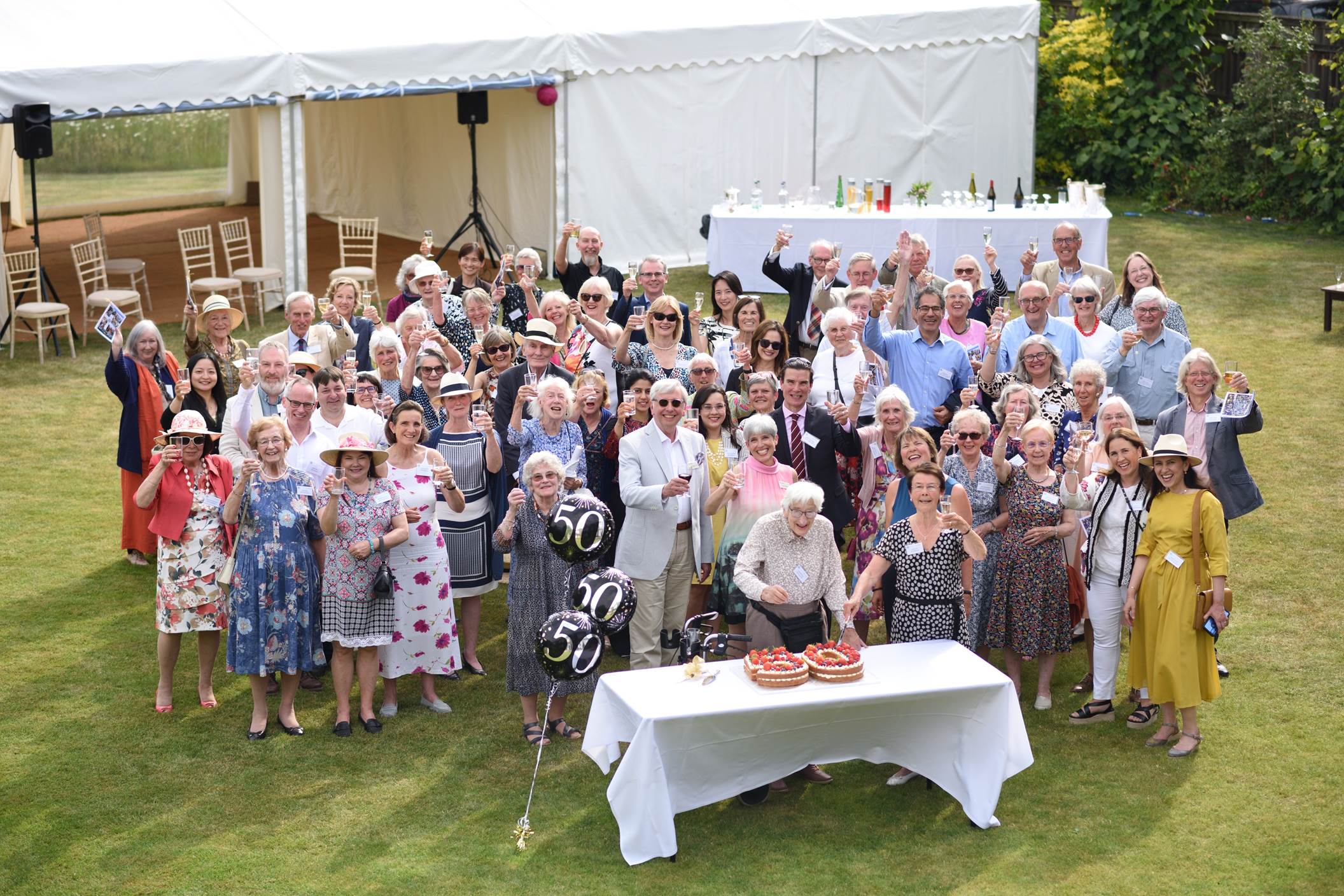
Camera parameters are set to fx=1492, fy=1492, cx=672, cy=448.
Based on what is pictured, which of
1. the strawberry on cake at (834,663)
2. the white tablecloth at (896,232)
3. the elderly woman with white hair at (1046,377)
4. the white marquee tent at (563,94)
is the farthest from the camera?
the white tablecloth at (896,232)

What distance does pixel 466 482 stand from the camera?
24.3ft

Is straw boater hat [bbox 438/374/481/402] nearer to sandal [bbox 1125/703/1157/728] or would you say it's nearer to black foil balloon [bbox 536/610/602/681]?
black foil balloon [bbox 536/610/602/681]

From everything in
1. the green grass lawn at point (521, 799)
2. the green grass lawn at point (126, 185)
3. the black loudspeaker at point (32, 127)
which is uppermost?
the black loudspeaker at point (32, 127)

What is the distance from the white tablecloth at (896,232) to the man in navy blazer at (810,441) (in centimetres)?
706

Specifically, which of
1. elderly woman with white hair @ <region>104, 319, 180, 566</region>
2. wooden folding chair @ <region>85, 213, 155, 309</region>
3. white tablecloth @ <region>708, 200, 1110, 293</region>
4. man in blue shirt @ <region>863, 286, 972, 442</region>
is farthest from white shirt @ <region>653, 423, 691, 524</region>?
wooden folding chair @ <region>85, 213, 155, 309</region>

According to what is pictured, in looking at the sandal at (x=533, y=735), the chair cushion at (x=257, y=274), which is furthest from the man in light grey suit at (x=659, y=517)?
the chair cushion at (x=257, y=274)

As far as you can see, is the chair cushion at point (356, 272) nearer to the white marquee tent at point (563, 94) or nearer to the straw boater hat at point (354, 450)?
the white marquee tent at point (563, 94)

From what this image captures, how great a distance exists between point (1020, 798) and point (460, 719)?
2668 millimetres

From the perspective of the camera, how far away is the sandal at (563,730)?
23.0ft

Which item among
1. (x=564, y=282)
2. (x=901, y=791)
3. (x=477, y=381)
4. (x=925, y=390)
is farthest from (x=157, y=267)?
(x=901, y=791)

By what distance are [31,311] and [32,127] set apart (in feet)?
5.31

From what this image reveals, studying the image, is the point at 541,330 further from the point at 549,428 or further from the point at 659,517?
the point at 659,517

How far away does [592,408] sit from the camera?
25.3 ft

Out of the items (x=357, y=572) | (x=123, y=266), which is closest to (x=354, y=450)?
(x=357, y=572)
